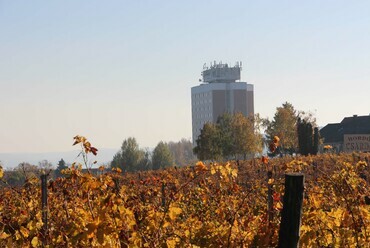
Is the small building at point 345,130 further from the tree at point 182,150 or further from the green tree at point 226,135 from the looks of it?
the tree at point 182,150

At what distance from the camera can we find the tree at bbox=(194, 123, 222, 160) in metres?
52.9

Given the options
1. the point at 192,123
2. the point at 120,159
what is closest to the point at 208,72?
the point at 192,123

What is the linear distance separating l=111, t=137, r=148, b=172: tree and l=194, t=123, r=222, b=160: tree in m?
28.6

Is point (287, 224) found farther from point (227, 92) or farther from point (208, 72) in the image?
point (208, 72)

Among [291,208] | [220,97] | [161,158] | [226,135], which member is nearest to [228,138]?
[226,135]

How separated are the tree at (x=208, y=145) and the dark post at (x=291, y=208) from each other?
159 ft

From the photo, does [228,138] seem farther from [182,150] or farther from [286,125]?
[182,150]

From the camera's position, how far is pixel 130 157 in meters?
83.6

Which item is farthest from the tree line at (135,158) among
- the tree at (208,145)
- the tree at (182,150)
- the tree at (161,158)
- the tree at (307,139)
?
the tree at (182,150)

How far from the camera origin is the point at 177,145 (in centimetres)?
16875

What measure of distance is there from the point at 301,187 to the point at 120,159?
8111 cm

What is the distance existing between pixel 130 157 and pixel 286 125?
26.5m

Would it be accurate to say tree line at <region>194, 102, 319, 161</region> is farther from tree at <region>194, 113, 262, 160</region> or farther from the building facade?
the building facade

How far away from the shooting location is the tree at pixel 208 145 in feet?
174
